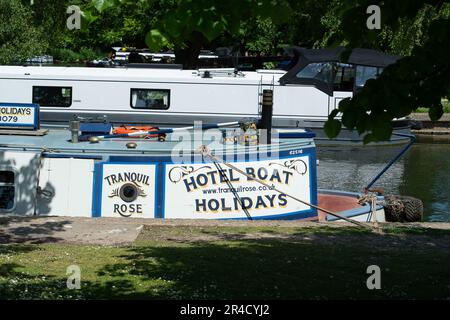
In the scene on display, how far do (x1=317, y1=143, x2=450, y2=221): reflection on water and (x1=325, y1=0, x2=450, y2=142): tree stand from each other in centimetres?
1342

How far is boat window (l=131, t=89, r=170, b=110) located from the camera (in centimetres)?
2553

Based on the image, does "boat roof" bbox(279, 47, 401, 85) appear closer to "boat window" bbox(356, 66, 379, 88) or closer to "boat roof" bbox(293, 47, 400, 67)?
"boat roof" bbox(293, 47, 400, 67)

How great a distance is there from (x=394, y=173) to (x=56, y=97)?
35.8ft

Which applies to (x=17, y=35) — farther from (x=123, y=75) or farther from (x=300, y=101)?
(x=300, y=101)

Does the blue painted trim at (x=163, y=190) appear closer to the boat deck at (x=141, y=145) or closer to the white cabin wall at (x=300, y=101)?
the boat deck at (x=141, y=145)

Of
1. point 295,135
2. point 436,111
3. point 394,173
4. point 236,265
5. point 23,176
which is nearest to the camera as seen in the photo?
point 436,111

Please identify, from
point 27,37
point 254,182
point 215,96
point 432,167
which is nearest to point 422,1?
point 254,182

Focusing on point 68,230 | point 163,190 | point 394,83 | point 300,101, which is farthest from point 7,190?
point 300,101

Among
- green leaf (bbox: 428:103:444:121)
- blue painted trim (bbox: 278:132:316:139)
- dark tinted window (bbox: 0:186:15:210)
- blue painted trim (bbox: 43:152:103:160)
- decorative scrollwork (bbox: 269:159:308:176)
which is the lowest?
dark tinted window (bbox: 0:186:15:210)

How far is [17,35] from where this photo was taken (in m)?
33.6

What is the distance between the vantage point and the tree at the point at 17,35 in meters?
32.7

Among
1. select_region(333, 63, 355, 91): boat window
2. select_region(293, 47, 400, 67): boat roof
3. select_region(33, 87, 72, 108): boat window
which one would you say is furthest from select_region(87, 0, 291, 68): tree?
select_region(333, 63, 355, 91): boat window

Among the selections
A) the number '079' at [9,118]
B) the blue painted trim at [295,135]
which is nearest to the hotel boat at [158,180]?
the number '079' at [9,118]
